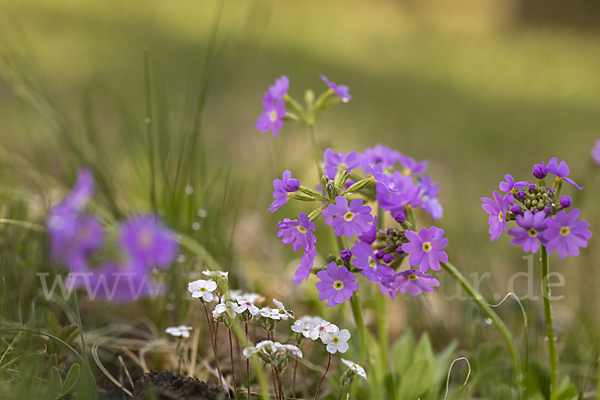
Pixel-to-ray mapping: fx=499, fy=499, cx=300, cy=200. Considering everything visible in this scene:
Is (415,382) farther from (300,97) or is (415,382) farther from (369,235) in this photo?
(300,97)

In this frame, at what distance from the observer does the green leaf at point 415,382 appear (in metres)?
1.90

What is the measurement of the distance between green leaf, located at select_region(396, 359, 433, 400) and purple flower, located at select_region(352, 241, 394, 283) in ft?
1.98

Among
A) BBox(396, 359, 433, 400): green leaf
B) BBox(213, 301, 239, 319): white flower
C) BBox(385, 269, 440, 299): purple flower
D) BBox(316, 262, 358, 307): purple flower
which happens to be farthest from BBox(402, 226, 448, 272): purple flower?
BBox(396, 359, 433, 400): green leaf

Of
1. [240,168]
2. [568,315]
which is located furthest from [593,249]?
[240,168]

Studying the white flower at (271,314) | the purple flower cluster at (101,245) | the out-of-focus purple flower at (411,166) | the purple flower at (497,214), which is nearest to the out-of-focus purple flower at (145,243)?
the purple flower cluster at (101,245)

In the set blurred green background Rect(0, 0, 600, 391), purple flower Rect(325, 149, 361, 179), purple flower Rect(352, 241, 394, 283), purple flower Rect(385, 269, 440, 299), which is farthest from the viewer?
blurred green background Rect(0, 0, 600, 391)

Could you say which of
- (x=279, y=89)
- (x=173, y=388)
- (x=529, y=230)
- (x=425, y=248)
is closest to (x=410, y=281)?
(x=425, y=248)

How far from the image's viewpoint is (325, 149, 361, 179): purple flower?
67.2 inches

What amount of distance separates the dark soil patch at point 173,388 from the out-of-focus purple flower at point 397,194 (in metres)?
0.75

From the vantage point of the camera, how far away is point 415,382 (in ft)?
6.29

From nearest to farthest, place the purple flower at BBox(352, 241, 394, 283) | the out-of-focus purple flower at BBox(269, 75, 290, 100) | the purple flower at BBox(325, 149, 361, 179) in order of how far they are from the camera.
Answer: the purple flower at BBox(352, 241, 394, 283) → the purple flower at BBox(325, 149, 361, 179) → the out-of-focus purple flower at BBox(269, 75, 290, 100)

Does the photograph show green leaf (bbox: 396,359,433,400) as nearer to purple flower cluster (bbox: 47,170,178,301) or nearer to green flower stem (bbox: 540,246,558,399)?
green flower stem (bbox: 540,246,558,399)

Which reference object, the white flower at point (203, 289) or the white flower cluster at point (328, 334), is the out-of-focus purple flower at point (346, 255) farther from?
the white flower at point (203, 289)

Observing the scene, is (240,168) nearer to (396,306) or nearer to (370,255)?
(396,306)
